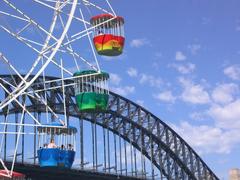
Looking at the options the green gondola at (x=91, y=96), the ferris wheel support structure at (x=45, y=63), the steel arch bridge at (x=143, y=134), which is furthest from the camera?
the steel arch bridge at (x=143, y=134)

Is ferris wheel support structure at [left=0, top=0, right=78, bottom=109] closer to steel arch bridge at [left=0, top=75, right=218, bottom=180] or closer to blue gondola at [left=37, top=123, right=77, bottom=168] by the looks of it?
blue gondola at [left=37, top=123, right=77, bottom=168]

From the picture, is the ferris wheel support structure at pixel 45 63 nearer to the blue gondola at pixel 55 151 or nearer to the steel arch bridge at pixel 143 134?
the blue gondola at pixel 55 151

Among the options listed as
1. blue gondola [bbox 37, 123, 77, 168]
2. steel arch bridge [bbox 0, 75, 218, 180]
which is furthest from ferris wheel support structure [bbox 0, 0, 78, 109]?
steel arch bridge [bbox 0, 75, 218, 180]

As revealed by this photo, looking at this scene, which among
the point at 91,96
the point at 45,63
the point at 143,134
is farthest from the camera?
the point at 143,134

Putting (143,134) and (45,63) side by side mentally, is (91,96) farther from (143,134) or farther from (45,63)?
(143,134)

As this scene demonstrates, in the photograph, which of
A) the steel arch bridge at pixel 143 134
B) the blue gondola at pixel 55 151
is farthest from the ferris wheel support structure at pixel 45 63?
the steel arch bridge at pixel 143 134

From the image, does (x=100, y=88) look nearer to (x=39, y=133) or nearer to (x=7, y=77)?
(x=39, y=133)

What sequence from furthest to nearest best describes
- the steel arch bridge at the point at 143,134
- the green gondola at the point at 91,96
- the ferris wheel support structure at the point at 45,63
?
1. the steel arch bridge at the point at 143,134
2. the green gondola at the point at 91,96
3. the ferris wheel support structure at the point at 45,63

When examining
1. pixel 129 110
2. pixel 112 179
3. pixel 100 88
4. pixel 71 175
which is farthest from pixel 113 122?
pixel 100 88

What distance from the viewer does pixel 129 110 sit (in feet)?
334

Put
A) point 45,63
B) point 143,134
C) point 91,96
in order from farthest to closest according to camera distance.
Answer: point 143,134 < point 91,96 < point 45,63

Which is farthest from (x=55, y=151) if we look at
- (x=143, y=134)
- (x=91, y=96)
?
(x=143, y=134)

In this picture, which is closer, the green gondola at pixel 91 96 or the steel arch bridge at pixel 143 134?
the green gondola at pixel 91 96

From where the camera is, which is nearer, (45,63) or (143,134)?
(45,63)
